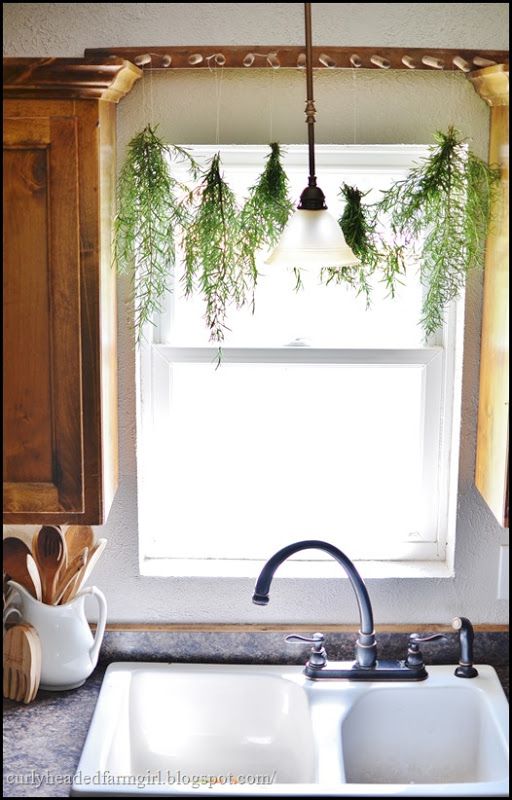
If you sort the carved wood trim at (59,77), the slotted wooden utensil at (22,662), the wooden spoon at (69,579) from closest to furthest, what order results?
the carved wood trim at (59,77) < the slotted wooden utensil at (22,662) < the wooden spoon at (69,579)

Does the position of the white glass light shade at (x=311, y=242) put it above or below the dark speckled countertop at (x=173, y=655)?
above

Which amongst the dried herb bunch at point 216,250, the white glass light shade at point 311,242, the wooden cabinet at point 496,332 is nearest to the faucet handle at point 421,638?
the wooden cabinet at point 496,332

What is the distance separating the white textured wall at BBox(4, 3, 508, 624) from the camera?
227 centimetres

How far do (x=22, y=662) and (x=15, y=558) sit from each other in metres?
0.27

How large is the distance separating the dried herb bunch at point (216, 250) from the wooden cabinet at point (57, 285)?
0.22 m

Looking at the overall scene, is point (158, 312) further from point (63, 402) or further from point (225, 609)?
point (225, 609)

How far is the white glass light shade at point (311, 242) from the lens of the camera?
1.92 m

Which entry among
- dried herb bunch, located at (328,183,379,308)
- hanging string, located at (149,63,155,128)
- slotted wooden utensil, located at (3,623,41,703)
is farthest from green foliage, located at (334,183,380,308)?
slotted wooden utensil, located at (3,623,41,703)

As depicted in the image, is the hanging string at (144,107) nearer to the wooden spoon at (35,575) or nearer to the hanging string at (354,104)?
the hanging string at (354,104)

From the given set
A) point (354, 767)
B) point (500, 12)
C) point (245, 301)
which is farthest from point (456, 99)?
point (354, 767)

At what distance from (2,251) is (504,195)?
1.16 metres

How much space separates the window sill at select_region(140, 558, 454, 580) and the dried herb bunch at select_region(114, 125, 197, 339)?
674 millimetres

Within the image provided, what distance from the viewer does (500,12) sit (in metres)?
2.28

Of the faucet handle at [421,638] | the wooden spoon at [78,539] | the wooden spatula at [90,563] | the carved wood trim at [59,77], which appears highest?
the carved wood trim at [59,77]
